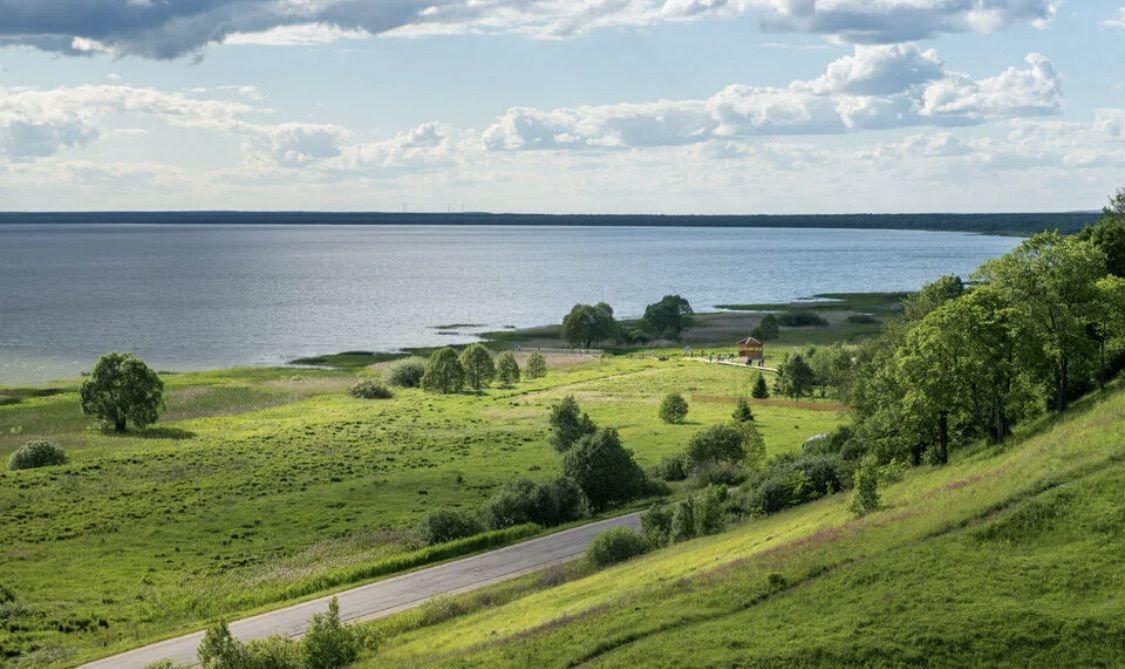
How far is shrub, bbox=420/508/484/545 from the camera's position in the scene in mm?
58719

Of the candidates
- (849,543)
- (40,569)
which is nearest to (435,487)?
(40,569)

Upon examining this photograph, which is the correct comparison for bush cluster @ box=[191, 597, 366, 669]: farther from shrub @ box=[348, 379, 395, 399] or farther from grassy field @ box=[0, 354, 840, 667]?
shrub @ box=[348, 379, 395, 399]

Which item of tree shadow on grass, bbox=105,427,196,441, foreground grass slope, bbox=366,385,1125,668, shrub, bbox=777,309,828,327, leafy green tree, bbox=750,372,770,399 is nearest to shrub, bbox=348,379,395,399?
tree shadow on grass, bbox=105,427,196,441

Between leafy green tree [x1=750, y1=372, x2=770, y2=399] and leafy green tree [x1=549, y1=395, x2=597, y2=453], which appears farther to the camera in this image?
leafy green tree [x1=750, y1=372, x2=770, y2=399]

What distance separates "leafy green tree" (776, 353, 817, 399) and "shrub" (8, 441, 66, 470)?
66593 millimetres

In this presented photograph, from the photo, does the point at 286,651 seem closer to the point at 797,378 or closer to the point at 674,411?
the point at 674,411

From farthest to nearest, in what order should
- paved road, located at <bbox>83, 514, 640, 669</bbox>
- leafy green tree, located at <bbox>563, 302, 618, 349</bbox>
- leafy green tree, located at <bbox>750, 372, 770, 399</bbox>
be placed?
leafy green tree, located at <bbox>563, 302, 618, 349</bbox>, leafy green tree, located at <bbox>750, 372, 770, 399</bbox>, paved road, located at <bbox>83, 514, 640, 669</bbox>

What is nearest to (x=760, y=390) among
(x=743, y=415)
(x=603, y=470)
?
(x=743, y=415)

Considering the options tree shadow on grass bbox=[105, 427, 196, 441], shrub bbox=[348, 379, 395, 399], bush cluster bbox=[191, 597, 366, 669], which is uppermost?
bush cluster bbox=[191, 597, 366, 669]

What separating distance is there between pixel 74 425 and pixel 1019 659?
93828 millimetres

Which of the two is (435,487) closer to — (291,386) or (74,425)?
(74,425)

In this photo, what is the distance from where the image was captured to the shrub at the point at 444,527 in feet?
193

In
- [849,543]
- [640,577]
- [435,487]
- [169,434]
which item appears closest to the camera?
[849,543]

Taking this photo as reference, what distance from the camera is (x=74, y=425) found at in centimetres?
9938
